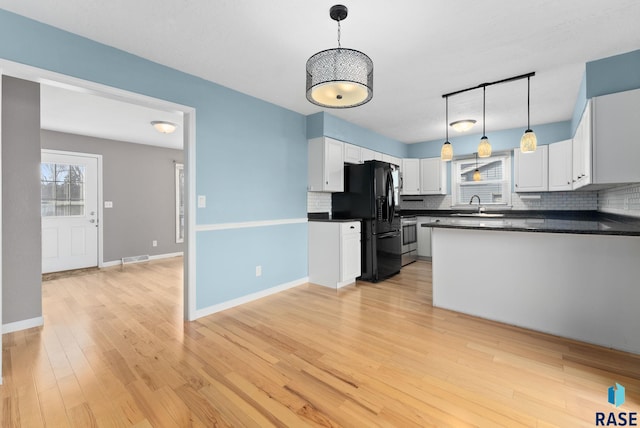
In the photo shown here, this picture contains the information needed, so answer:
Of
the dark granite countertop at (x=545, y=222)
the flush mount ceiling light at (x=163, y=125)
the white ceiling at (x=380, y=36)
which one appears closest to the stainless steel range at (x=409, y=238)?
the dark granite countertop at (x=545, y=222)

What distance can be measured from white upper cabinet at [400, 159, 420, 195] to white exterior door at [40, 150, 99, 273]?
20.2 ft

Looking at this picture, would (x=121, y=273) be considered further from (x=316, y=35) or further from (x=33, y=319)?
(x=316, y=35)

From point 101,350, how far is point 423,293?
341 cm

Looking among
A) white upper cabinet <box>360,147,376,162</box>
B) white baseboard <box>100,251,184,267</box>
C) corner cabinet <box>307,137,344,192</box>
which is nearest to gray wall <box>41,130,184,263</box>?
white baseboard <box>100,251,184,267</box>

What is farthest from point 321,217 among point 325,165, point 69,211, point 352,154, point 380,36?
point 69,211

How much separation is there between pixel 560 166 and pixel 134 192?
25.4 feet

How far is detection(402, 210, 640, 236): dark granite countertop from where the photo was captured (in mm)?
2310

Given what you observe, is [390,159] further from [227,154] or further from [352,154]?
[227,154]

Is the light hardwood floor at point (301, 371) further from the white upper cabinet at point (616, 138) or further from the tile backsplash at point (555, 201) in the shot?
the tile backsplash at point (555, 201)

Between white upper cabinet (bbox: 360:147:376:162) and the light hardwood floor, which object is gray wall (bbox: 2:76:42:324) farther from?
white upper cabinet (bbox: 360:147:376:162)

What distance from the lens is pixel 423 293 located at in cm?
372

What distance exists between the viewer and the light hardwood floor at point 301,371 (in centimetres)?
159

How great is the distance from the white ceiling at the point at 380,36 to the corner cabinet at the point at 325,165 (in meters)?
0.98

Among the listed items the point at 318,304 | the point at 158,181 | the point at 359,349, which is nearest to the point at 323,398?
the point at 359,349
